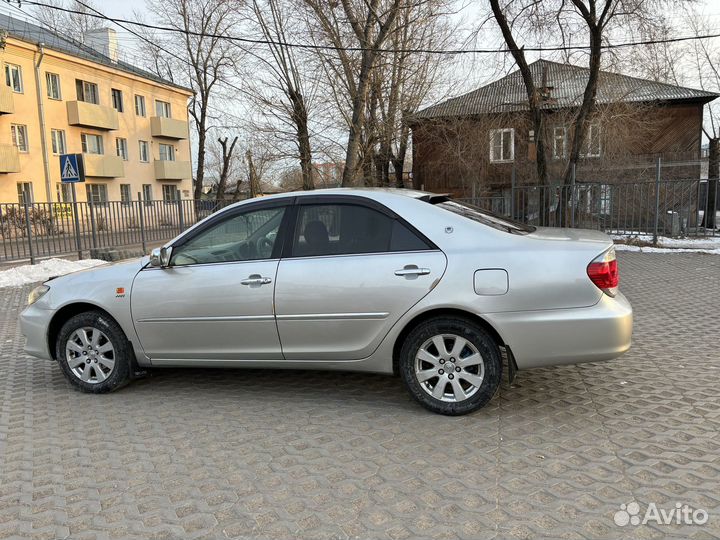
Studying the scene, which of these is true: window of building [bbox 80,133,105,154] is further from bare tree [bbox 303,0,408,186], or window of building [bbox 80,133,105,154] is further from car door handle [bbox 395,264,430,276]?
car door handle [bbox 395,264,430,276]

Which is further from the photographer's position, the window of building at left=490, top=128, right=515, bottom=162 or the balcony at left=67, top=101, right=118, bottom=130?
the balcony at left=67, top=101, right=118, bottom=130

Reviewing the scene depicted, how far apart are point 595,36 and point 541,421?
1660cm

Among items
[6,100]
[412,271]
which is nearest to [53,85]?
[6,100]

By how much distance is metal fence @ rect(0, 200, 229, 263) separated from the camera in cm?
1355

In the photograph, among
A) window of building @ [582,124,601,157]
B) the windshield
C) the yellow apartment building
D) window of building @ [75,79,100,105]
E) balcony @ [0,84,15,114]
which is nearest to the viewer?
the windshield

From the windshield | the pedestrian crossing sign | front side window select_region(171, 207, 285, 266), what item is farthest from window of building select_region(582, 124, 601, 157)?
front side window select_region(171, 207, 285, 266)

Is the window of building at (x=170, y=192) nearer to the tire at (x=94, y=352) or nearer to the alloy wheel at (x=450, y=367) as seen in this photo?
the tire at (x=94, y=352)

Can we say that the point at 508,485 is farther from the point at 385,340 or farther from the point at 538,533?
the point at 385,340

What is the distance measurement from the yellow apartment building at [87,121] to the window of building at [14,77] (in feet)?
0.17

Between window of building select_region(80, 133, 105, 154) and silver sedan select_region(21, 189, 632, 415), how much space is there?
1324 inches

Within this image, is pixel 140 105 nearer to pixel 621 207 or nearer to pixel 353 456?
pixel 621 207

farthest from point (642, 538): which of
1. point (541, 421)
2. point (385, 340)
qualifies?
point (385, 340)

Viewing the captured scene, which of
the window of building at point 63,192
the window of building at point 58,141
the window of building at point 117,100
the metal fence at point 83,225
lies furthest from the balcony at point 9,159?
the metal fence at point 83,225

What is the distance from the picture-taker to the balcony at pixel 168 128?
40062 millimetres
